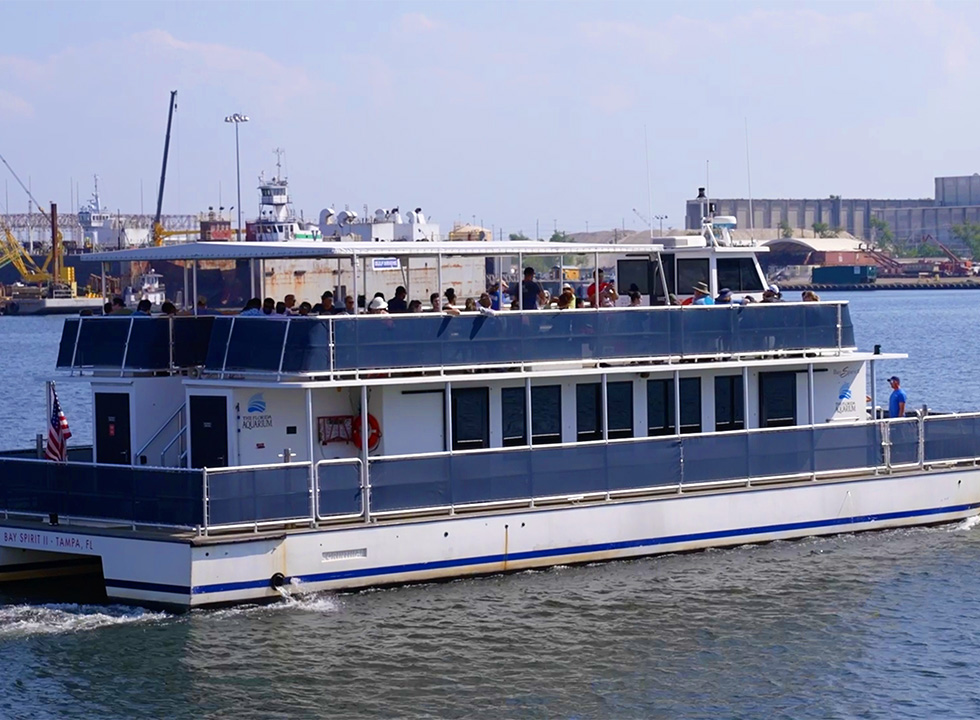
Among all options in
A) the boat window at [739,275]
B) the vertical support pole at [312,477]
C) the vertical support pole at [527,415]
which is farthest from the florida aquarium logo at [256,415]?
the boat window at [739,275]

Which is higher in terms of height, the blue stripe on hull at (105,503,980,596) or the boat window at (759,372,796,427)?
the boat window at (759,372,796,427)

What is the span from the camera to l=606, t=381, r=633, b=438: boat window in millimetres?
25609

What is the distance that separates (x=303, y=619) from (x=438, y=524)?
8.07 feet

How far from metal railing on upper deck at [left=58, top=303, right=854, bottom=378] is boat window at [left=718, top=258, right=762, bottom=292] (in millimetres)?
1711

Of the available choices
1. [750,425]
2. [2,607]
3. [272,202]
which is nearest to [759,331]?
[750,425]

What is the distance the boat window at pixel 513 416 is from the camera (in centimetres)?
2472

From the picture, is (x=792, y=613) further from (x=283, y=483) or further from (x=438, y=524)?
(x=283, y=483)

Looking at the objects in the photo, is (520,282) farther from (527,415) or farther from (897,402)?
(897,402)

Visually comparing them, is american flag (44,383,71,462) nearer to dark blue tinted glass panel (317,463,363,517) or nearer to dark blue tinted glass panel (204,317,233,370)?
dark blue tinted glass panel (204,317,233,370)

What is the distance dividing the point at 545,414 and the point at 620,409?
53.9 inches

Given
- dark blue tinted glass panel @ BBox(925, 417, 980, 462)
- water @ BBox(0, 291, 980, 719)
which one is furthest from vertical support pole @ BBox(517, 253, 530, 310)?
dark blue tinted glass panel @ BBox(925, 417, 980, 462)

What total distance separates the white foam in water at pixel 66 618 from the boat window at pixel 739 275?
11.5 m

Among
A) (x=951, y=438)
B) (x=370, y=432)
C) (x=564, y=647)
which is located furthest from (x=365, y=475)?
(x=951, y=438)

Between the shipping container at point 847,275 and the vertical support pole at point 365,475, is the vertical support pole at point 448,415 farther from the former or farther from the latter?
the shipping container at point 847,275
